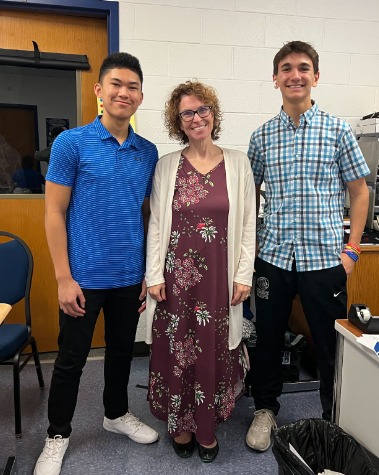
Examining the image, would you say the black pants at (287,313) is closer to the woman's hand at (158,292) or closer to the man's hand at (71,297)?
the woman's hand at (158,292)

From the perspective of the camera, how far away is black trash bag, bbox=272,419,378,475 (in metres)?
1.16

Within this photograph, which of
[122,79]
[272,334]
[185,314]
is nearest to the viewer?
[122,79]

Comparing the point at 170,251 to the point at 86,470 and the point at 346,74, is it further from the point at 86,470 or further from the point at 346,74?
the point at 346,74

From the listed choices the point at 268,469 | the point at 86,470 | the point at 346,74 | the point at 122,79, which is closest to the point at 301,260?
the point at 268,469

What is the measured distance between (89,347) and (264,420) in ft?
2.92

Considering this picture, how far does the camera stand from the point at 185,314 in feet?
5.24

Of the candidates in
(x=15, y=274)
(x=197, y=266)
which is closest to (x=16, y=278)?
(x=15, y=274)

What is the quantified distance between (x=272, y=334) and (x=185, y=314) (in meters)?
0.46

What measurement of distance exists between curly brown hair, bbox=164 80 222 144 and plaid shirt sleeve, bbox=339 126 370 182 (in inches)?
20.7

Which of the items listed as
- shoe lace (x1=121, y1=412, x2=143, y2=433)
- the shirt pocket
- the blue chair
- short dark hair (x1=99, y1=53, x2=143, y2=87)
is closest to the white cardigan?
the shirt pocket

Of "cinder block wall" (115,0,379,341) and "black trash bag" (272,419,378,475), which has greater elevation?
"cinder block wall" (115,0,379,341)

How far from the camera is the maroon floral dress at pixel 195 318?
155 cm

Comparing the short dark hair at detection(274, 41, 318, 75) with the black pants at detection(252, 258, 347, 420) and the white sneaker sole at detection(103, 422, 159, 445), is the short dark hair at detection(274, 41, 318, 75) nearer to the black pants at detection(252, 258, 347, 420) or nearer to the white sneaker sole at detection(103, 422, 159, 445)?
the black pants at detection(252, 258, 347, 420)

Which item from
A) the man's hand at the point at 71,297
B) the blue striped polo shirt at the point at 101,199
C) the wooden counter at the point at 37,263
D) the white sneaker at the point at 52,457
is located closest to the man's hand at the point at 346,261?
the blue striped polo shirt at the point at 101,199
